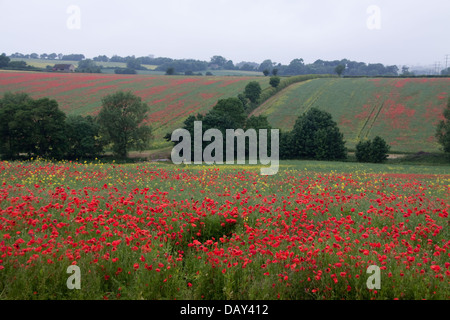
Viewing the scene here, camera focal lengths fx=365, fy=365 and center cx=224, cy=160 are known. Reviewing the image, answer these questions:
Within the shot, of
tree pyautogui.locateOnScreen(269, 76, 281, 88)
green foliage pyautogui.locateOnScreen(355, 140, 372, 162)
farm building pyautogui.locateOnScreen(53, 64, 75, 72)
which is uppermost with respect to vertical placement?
farm building pyautogui.locateOnScreen(53, 64, 75, 72)

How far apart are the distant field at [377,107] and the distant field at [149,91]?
46.5ft

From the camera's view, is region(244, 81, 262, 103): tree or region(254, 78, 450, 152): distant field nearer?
region(254, 78, 450, 152): distant field

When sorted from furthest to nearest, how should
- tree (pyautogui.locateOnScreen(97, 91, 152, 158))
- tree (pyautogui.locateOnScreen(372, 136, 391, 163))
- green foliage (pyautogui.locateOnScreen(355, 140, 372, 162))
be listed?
1. green foliage (pyautogui.locateOnScreen(355, 140, 372, 162))
2. tree (pyautogui.locateOnScreen(372, 136, 391, 163))
3. tree (pyautogui.locateOnScreen(97, 91, 152, 158))

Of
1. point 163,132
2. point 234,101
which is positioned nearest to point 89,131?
point 163,132

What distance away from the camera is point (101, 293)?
611 cm

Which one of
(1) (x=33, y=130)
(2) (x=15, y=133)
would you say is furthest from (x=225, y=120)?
(2) (x=15, y=133)

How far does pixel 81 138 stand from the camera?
149ft

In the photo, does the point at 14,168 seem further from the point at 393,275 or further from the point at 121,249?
the point at 393,275

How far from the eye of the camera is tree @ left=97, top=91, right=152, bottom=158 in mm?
46438

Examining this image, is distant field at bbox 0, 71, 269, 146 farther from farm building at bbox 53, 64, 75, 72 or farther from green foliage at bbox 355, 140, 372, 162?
green foliage at bbox 355, 140, 372, 162

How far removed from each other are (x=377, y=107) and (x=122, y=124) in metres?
52.1

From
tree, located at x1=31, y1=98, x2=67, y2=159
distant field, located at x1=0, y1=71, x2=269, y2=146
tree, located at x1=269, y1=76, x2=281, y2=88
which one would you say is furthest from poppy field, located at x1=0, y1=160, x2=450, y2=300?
tree, located at x1=269, y1=76, x2=281, y2=88

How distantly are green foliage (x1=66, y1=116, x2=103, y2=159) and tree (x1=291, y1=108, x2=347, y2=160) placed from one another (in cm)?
2690
